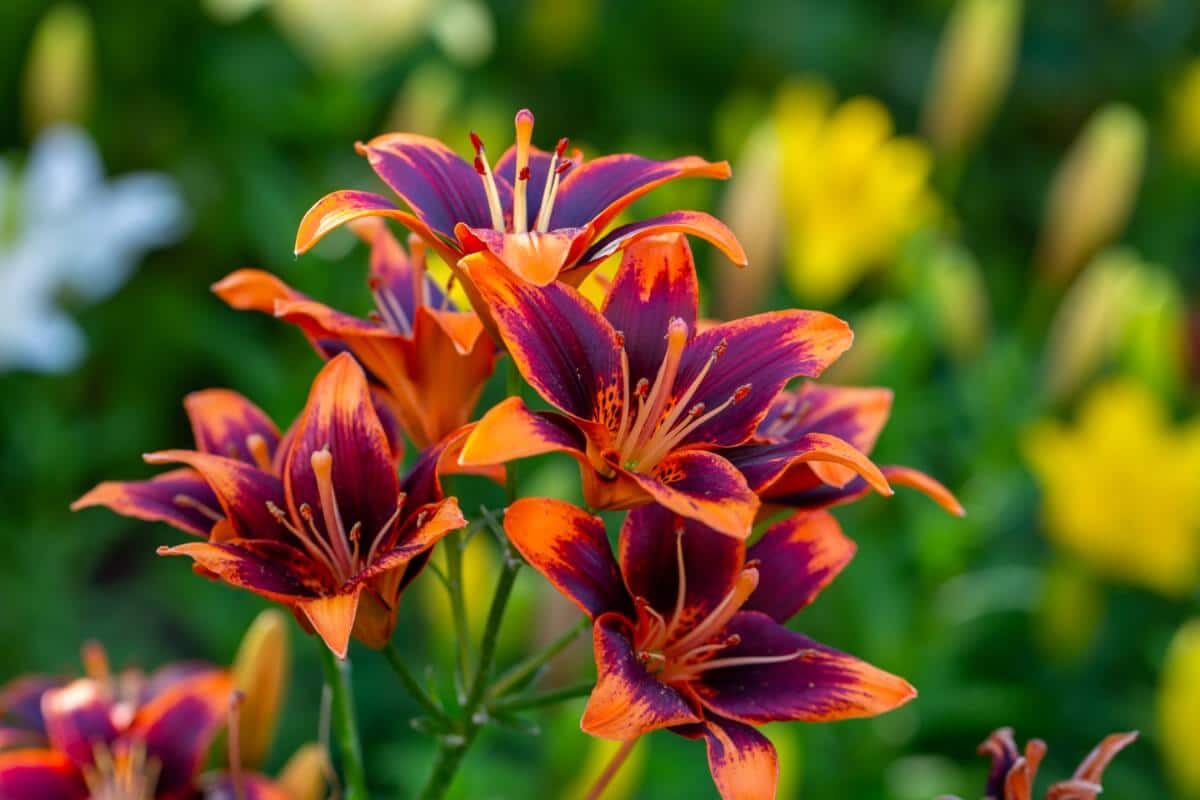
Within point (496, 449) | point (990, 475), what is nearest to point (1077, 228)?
point (990, 475)

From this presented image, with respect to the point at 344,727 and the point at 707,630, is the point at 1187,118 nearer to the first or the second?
the point at 707,630

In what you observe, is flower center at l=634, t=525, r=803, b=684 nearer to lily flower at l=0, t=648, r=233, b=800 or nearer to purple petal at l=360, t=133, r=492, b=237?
purple petal at l=360, t=133, r=492, b=237

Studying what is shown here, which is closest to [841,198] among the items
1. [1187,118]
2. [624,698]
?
[1187,118]

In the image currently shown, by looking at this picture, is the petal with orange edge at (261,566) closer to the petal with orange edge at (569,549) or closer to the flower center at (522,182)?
the petal with orange edge at (569,549)

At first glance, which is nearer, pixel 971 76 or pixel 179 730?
pixel 179 730

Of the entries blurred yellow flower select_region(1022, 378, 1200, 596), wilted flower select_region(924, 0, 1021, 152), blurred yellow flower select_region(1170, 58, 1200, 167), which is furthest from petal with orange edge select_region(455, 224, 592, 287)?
blurred yellow flower select_region(1170, 58, 1200, 167)

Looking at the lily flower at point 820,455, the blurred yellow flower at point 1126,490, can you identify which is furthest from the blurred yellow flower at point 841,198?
the lily flower at point 820,455
